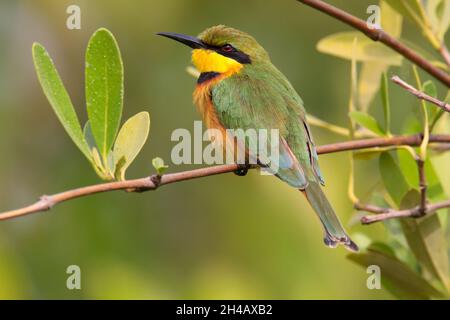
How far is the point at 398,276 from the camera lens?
1935 mm

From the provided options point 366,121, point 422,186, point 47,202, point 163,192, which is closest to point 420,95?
point 422,186

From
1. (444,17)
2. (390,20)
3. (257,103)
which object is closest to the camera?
(444,17)

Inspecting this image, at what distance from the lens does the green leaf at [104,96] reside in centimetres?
164

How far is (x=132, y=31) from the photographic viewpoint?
3.54 metres

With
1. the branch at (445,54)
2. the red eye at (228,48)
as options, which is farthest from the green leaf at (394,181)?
the red eye at (228,48)

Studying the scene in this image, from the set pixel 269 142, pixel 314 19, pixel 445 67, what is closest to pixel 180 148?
pixel 269 142

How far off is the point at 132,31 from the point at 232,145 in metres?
1.39

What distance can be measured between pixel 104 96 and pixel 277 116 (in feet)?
2.36

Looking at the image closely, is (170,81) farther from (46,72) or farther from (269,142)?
(46,72)

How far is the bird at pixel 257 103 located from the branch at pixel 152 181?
0.88 feet

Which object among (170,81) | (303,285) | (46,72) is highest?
(170,81)

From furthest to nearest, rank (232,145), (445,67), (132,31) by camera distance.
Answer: (132,31) < (232,145) < (445,67)

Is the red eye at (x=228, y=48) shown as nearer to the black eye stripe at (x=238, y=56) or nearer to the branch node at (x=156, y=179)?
the black eye stripe at (x=238, y=56)

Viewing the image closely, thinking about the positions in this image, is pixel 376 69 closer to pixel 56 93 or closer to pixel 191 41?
pixel 191 41
